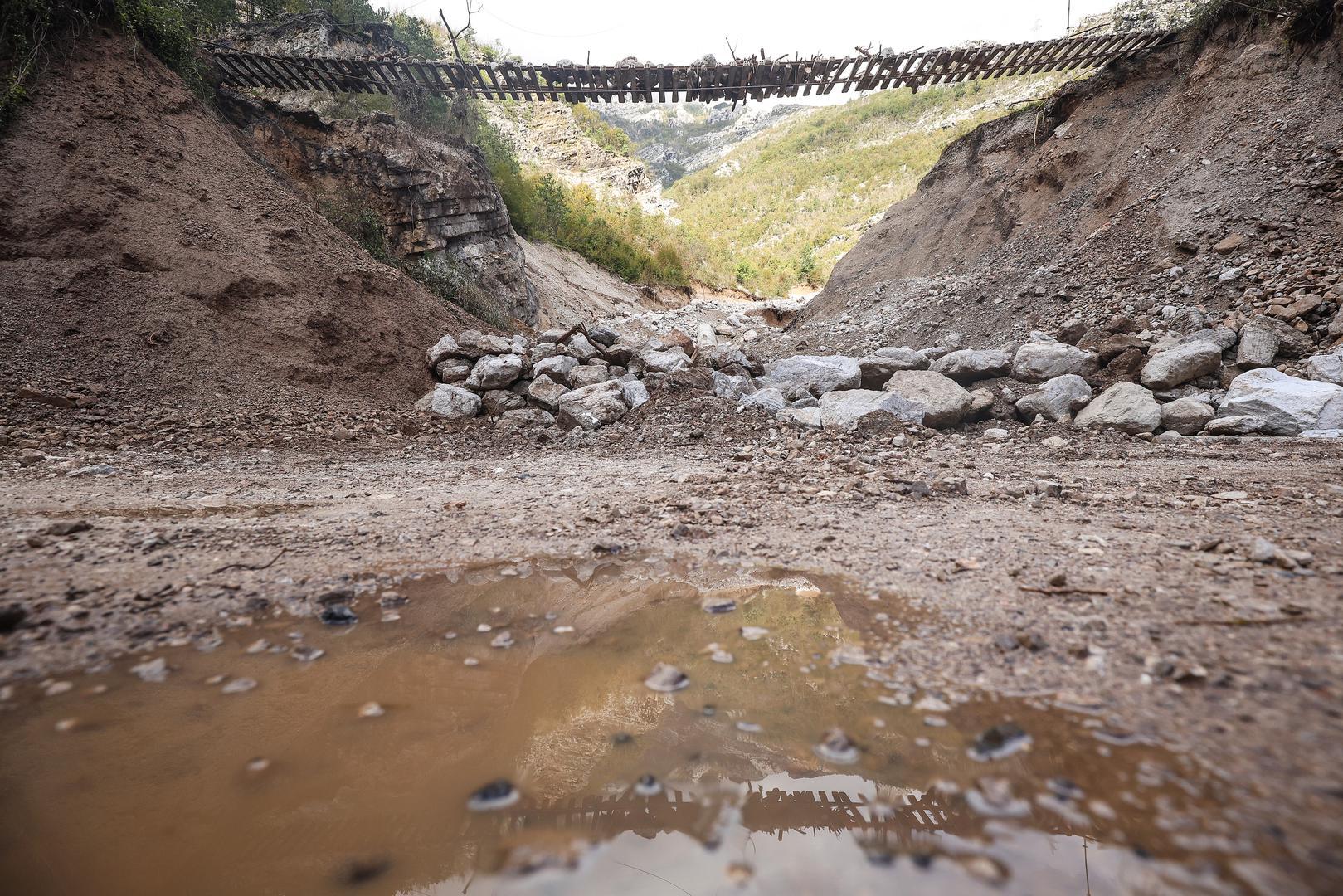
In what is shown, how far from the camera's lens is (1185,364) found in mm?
4906

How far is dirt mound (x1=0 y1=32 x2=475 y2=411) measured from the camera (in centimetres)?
513

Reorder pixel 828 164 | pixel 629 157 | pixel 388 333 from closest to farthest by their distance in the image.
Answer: pixel 388 333 → pixel 629 157 → pixel 828 164

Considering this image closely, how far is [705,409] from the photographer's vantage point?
559cm

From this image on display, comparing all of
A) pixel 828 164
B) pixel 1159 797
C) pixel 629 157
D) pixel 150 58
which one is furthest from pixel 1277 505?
pixel 828 164

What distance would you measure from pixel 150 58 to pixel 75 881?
954 centimetres

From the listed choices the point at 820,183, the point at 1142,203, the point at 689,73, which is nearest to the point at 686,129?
the point at 820,183

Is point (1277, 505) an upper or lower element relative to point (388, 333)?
lower

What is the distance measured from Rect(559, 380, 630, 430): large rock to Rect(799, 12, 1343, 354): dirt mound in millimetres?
5013

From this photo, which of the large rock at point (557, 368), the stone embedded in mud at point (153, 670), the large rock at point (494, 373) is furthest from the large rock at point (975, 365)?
the stone embedded in mud at point (153, 670)

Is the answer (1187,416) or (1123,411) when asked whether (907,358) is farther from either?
(1187,416)

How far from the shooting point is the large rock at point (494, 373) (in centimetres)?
642

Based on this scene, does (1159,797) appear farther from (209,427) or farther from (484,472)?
(209,427)

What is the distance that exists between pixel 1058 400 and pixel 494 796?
5493 millimetres

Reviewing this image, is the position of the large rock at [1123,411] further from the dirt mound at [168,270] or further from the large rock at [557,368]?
the dirt mound at [168,270]
